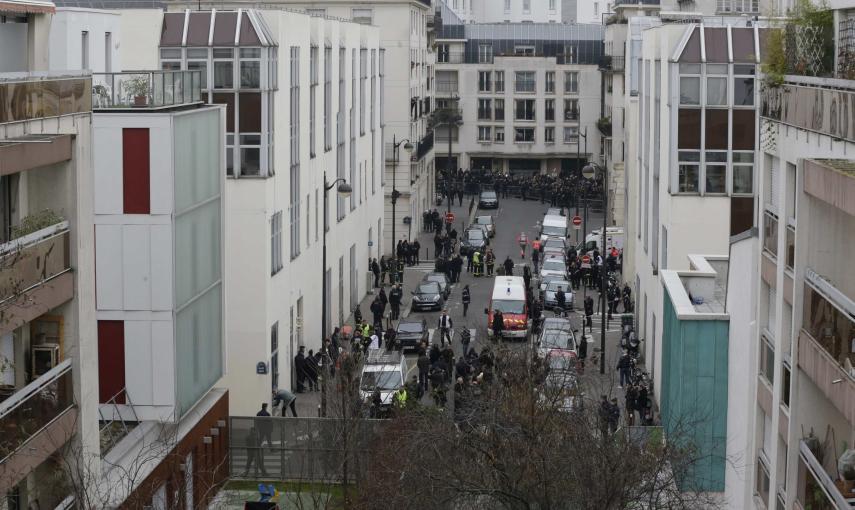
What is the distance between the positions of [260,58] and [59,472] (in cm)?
2072

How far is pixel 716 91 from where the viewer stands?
44062mm

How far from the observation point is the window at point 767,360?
74.4 ft

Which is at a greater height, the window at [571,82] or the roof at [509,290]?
the window at [571,82]

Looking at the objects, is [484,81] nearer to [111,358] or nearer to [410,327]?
[410,327]

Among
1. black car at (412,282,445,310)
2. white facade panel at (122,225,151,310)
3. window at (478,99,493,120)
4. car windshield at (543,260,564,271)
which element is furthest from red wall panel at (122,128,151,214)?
window at (478,99,493,120)

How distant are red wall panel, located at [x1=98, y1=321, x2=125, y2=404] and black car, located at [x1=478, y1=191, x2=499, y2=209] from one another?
65.8 meters

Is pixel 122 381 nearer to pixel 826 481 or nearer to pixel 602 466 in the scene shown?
pixel 602 466

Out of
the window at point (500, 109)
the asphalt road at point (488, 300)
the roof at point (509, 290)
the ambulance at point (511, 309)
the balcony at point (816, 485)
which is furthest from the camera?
the window at point (500, 109)

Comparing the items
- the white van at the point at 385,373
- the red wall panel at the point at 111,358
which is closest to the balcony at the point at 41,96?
the red wall panel at the point at 111,358

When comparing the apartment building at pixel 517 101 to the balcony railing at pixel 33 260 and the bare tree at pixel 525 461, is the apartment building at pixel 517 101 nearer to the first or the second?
the bare tree at pixel 525 461

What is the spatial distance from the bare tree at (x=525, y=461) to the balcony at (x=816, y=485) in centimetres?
192

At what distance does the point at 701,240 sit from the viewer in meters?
44.8

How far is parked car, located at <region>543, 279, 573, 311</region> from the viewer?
186 feet

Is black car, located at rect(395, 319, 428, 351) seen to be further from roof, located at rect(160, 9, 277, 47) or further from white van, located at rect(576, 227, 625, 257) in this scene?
white van, located at rect(576, 227, 625, 257)
